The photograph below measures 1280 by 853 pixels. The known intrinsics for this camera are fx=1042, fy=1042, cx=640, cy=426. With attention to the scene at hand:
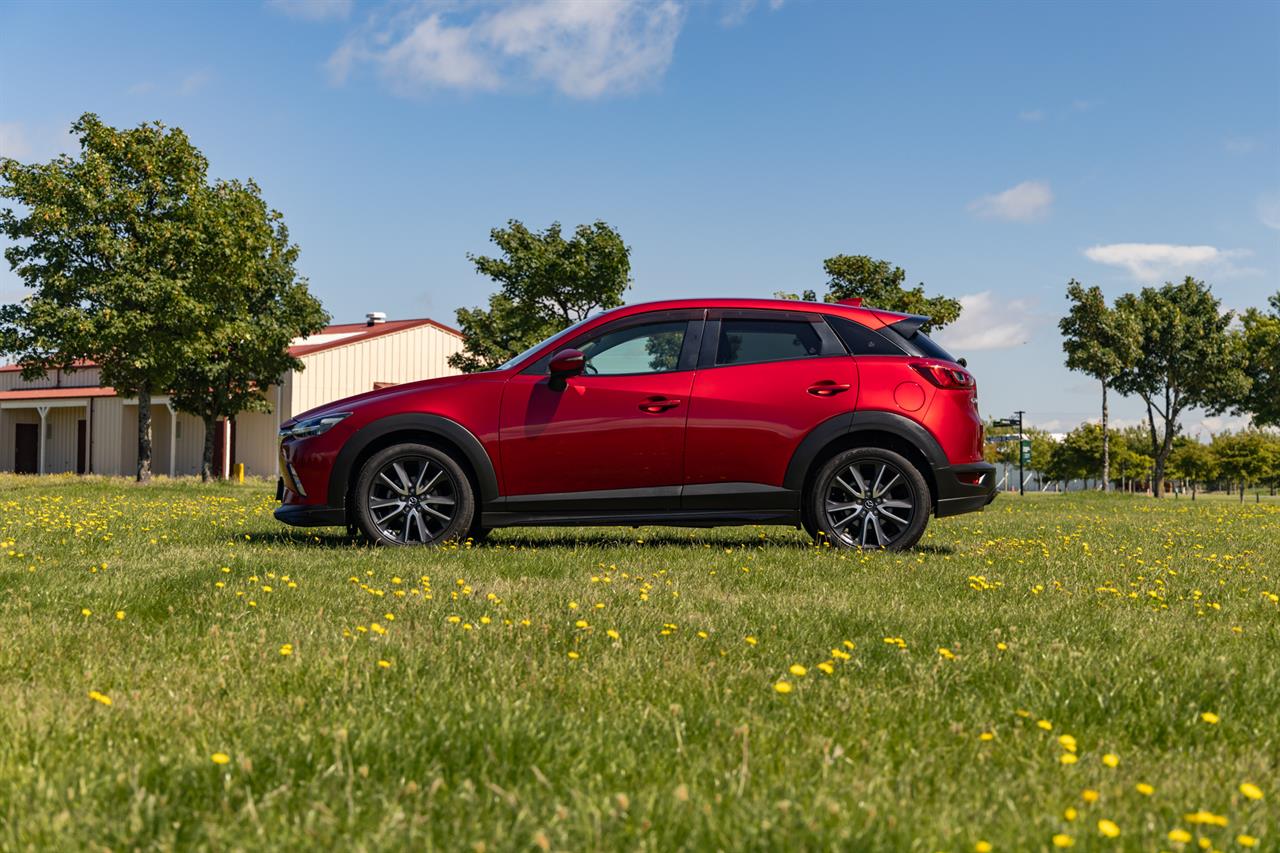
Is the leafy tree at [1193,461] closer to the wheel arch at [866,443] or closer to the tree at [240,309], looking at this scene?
the tree at [240,309]

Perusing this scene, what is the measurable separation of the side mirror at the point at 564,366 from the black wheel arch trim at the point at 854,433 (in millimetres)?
1755

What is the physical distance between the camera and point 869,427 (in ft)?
26.0

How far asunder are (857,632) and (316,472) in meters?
4.90

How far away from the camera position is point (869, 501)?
8.10 meters

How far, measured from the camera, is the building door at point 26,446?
4922 cm

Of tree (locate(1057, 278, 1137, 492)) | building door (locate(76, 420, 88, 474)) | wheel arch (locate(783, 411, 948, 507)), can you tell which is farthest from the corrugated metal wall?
wheel arch (locate(783, 411, 948, 507))

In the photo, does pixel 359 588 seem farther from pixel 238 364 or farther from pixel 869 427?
pixel 238 364

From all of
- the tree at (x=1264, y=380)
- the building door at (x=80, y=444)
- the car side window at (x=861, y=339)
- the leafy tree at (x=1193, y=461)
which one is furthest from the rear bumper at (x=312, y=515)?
the leafy tree at (x=1193, y=461)

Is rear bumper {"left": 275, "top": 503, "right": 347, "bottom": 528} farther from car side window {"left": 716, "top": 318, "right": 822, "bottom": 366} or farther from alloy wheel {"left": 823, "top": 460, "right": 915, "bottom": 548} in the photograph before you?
alloy wheel {"left": 823, "top": 460, "right": 915, "bottom": 548}

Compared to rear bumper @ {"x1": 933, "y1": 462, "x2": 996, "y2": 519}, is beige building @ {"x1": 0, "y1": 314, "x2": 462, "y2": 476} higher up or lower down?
higher up

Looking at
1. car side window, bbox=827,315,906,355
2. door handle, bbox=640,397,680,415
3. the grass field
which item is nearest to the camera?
the grass field

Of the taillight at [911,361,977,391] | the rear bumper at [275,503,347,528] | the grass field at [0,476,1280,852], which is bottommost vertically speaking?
the grass field at [0,476,1280,852]

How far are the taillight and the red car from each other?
1 centimetres

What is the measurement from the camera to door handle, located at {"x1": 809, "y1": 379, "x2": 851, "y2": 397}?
793 cm
